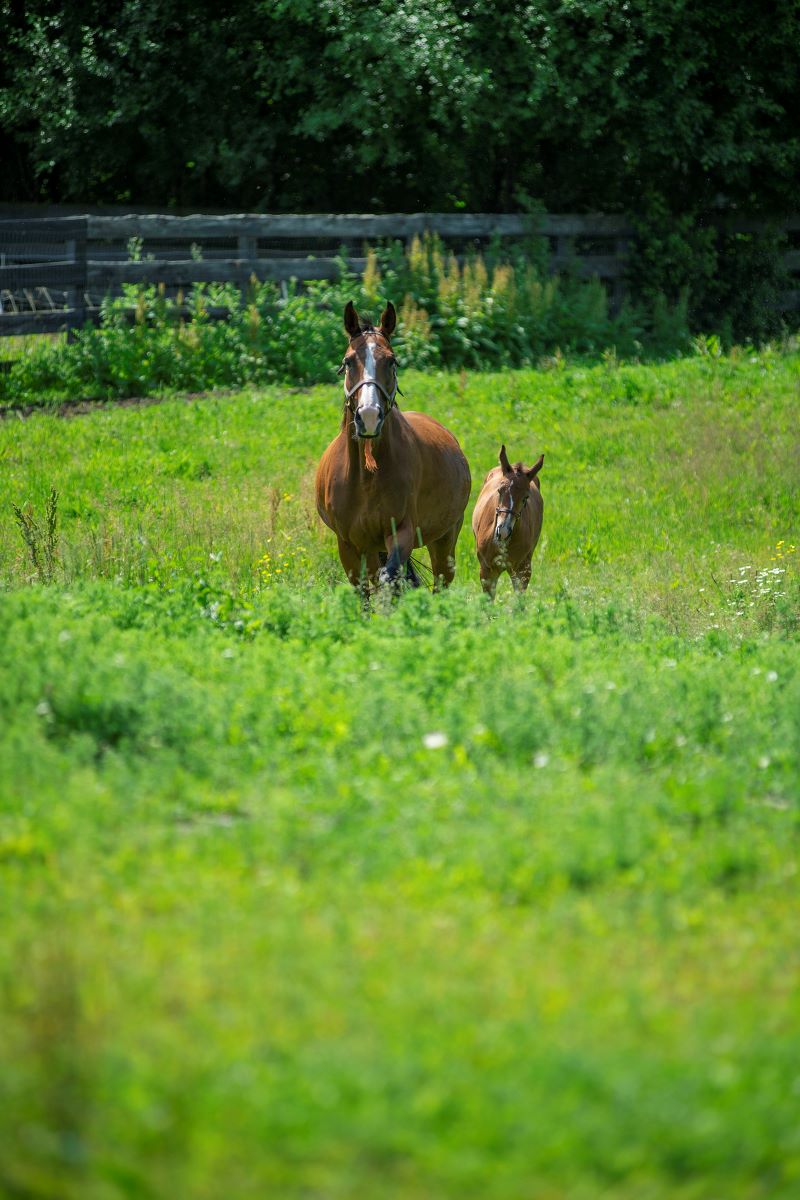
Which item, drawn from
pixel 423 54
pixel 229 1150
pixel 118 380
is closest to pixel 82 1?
pixel 423 54

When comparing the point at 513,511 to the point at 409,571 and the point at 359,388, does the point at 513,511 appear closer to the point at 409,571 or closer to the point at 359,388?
the point at 409,571

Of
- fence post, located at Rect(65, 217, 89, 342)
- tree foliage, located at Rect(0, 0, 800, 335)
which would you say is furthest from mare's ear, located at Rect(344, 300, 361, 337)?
tree foliage, located at Rect(0, 0, 800, 335)

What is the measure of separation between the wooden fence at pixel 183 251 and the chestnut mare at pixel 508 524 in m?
9.04

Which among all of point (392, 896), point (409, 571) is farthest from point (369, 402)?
point (392, 896)

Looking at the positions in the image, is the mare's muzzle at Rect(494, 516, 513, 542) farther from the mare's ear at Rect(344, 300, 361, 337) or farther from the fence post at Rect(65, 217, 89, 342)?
the fence post at Rect(65, 217, 89, 342)

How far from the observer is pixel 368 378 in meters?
10.4

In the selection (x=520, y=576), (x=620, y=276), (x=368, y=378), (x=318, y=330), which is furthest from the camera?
(x=620, y=276)

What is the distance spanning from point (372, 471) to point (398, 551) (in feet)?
2.08

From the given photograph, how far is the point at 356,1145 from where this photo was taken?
3773 mm

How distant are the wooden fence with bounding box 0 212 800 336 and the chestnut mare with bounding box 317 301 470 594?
10031 millimetres

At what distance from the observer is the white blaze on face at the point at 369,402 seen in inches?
402

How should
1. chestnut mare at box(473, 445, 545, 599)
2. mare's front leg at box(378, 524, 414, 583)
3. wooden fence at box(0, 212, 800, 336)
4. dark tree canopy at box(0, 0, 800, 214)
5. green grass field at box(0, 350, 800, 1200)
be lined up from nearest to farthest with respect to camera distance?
1. green grass field at box(0, 350, 800, 1200)
2. mare's front leg at box(378, 524, 414, 583)
3. chestnut mare at box(473, 445, 545, 599)
4. wooden fence at box(0, 212, 800, 336)
5. dark tree canopy at box(0, 0, 800, 214)

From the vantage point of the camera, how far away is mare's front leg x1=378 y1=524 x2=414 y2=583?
10820 millimetres

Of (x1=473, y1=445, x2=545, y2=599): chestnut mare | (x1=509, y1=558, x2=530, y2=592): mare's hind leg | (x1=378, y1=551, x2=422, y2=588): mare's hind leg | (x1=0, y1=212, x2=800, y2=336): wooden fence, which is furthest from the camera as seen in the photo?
(x1=0, y1=212, x2=800, y2=336): wooden fence
